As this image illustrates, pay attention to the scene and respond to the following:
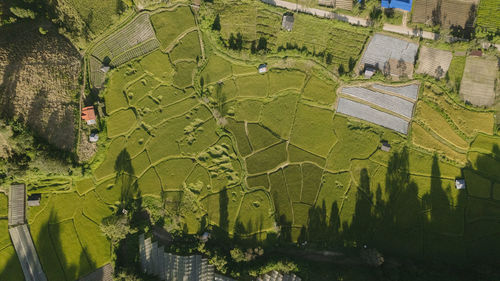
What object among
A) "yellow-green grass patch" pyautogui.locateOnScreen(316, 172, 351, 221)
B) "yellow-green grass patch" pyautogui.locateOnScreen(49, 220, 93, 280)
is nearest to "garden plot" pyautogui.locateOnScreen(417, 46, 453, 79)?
"yellow-green grass patch" pyautogui.locateOnScreen(316, 172, 351, 221)

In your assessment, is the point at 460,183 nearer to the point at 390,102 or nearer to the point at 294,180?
the point at 390,102

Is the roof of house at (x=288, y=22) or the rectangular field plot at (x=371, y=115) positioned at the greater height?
the roof of house at (x=288, y=22)

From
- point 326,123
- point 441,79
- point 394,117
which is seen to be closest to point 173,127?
point 326,123

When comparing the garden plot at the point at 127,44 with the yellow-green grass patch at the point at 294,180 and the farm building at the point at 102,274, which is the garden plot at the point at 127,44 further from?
the farm building at the point at 102,274

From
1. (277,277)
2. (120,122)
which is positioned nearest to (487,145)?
(277,277)

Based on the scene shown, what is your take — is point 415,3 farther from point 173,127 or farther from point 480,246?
point 173,127

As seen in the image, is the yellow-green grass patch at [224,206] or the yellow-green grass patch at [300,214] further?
the yellow-green grass patch at [224,206]

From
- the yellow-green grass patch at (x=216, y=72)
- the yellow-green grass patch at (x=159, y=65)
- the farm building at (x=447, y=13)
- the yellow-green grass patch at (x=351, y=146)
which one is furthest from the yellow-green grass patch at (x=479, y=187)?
the yellow-green grass patch at (x=159, y=65)
